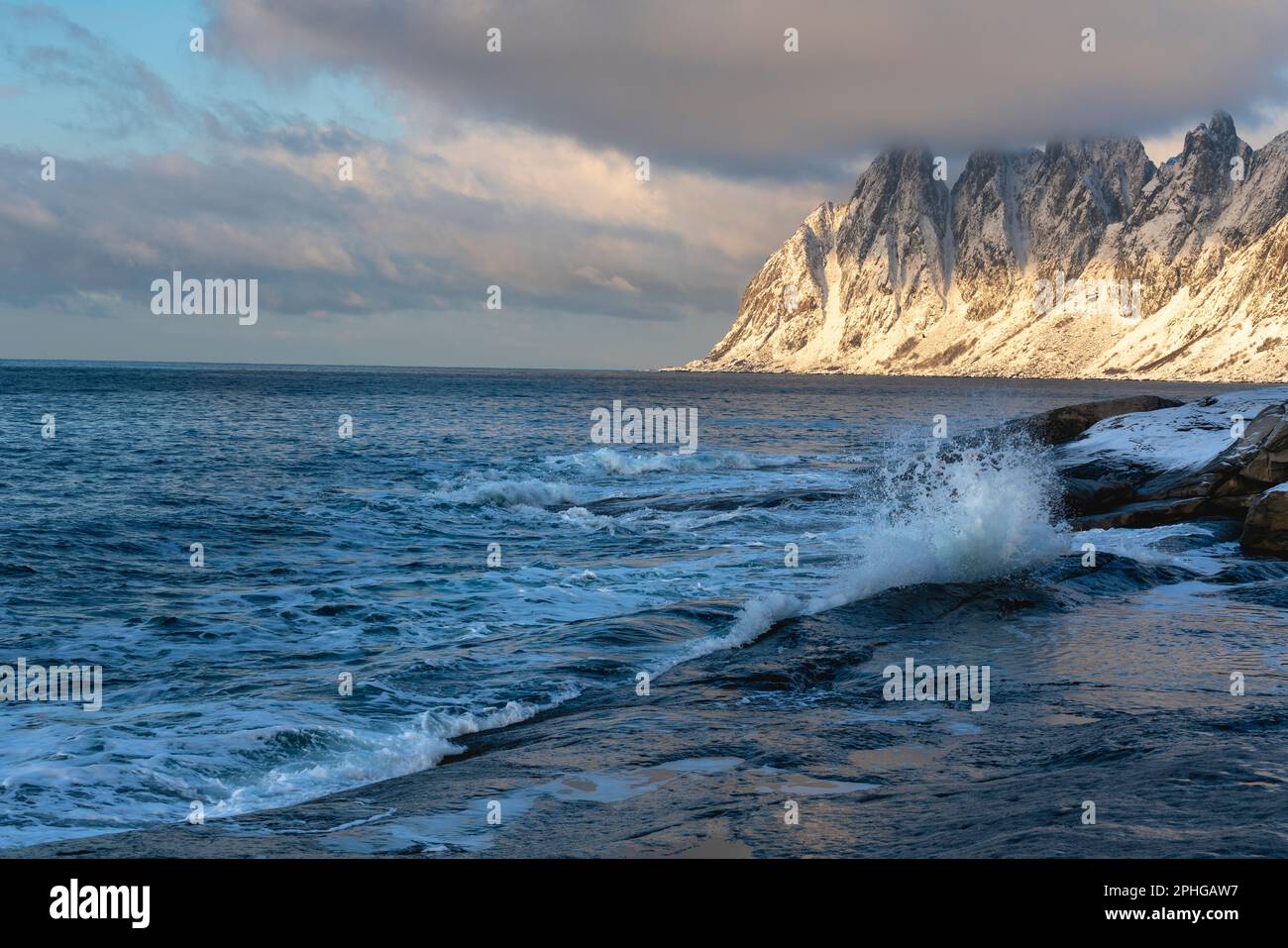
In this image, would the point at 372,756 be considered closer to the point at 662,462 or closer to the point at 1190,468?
the point at 1190,468

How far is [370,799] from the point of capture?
7465 millimetres

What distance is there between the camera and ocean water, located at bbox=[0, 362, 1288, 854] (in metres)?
8.17

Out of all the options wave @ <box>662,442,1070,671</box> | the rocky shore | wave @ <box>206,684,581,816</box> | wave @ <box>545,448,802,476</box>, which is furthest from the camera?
wave @ <box>545,448,802,476</box>

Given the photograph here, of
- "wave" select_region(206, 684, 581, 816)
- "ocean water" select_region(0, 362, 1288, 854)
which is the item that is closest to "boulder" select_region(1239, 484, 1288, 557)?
"ocean water" select_region(0, 362, 1288, 854)

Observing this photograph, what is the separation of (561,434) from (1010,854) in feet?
175

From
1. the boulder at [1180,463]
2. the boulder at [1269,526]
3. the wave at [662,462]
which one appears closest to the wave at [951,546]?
the boulder at [1269,526]

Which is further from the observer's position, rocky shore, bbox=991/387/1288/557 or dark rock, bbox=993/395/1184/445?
dark rock, bbox=993/395/1184/445

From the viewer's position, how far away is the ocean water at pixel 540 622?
8.17 meters

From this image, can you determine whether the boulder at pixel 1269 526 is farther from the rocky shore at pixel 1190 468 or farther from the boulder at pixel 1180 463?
the boulder at pixel 1180 463

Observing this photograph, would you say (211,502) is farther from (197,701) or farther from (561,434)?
(561,434)

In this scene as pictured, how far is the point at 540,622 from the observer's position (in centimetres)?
1384

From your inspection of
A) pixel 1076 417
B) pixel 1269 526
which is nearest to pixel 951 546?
pixel 1269 526

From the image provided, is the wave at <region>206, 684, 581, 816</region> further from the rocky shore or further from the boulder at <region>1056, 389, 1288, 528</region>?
the boulder at <region>1056, 389, 1288, 528</region>
